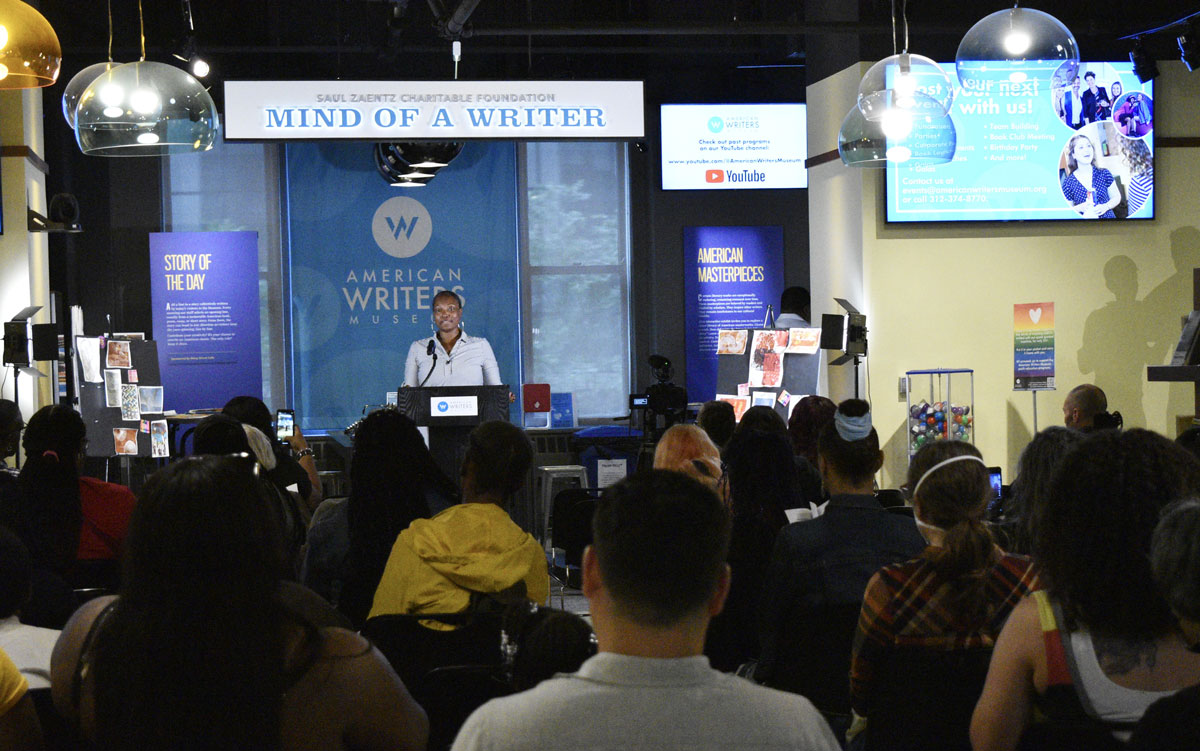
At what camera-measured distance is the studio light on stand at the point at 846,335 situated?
23.8 ft

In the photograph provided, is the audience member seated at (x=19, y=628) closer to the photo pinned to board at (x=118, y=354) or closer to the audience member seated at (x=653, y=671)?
the audience member seated at (x=653, y=671)

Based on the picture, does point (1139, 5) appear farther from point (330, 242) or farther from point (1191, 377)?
point (330, 242)

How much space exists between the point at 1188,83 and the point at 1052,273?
161 centimetres

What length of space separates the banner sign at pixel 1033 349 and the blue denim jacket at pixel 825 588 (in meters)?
4.88

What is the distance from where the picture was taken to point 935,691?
2.24 m

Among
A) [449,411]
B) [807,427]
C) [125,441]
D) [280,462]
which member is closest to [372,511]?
[280,462]

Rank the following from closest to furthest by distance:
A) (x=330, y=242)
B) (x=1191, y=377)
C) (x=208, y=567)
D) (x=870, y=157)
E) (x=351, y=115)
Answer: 1. (x=208, y=567)
2. (x=870, y=157)
3. (x=1191, y=377)
4. (x=351, y=115)
5. (x=330, y=242)

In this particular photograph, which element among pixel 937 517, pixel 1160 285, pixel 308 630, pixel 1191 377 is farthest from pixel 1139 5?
Answer: pixel 308 630

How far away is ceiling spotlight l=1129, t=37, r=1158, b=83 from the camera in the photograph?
7.66 metres

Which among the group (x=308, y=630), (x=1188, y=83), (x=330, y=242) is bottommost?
(x=308, y=630)

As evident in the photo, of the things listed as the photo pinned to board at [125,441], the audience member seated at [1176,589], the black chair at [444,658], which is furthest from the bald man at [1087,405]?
the photo pinned to board at [125,441]

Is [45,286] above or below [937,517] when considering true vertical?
above

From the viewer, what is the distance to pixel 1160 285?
26.6 ft

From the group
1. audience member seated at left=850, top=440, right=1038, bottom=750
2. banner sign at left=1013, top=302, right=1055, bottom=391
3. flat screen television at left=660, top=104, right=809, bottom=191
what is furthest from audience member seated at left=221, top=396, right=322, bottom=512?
flat screen television at left=660, top=104, right=809, bottom=191
